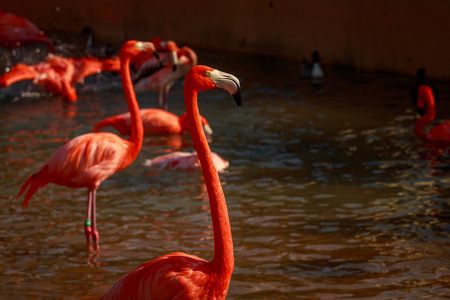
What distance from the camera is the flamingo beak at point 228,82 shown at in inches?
111

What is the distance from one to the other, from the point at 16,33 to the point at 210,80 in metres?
10.1

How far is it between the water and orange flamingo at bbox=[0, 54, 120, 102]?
3.86ft

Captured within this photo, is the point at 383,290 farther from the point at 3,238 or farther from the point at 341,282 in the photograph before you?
the point at 3,238

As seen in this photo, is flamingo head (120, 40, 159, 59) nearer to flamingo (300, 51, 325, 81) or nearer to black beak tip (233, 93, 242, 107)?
black beak tip (233, 93, 242, 107)

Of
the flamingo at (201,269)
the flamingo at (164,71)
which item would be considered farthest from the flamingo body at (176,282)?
the flamingo at (164,71)

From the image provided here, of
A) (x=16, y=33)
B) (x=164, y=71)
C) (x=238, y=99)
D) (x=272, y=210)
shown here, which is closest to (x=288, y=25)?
(x=164, y=71)

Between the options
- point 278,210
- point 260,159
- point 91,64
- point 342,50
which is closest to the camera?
point 278,210

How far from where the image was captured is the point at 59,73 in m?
10.5

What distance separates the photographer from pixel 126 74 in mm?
5023

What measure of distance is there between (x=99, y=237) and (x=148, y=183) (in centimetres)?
135

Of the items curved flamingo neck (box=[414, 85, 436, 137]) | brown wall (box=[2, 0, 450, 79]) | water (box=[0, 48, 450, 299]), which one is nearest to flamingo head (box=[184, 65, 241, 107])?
water (box=[0, 48, 450, 299])

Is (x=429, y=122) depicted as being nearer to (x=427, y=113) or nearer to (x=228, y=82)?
(x=427, y=113)

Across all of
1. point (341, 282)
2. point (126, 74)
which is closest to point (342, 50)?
point (126, 74)

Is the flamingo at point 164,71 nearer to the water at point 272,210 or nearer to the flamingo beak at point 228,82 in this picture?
the water at point 272,210
